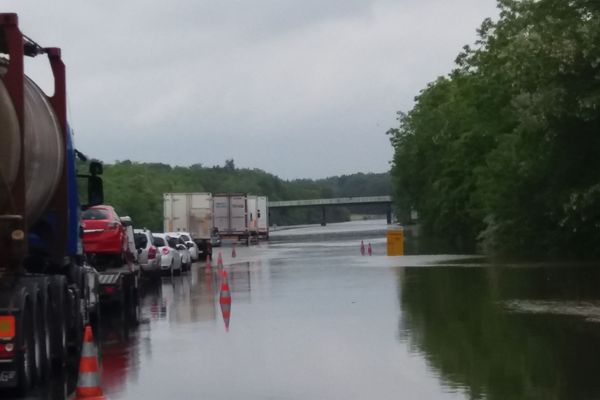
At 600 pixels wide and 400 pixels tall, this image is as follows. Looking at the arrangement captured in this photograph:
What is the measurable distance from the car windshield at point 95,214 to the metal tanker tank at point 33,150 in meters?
10.3

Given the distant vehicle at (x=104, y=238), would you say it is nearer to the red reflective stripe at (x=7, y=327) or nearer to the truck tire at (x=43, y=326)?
the truck tire at (x=43, y=326)

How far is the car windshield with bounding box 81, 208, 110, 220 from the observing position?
27.7 metres

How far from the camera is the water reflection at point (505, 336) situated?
14.5 m

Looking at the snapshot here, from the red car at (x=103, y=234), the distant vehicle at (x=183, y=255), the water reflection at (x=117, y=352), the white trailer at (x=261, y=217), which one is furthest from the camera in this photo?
the white trailer at (x=261, y=217)

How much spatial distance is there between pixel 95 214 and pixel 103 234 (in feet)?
3.38

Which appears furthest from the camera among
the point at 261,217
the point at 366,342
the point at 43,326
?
the point at 261,217

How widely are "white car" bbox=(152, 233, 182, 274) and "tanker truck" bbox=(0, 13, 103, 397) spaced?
22745mm

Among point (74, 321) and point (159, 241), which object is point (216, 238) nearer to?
point (159, 241)

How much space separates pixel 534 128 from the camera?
43156mm

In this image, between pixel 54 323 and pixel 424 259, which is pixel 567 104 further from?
pixel 54 323

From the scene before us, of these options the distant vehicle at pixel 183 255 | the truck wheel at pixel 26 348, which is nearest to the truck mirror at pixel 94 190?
the truck wheel at pixel 26 348

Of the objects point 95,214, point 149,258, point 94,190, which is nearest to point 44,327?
point 94,190

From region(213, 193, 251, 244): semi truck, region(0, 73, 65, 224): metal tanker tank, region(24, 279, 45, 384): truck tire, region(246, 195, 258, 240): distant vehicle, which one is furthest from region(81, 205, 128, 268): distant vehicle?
region(246, 195, 258, 240): distant vehicle

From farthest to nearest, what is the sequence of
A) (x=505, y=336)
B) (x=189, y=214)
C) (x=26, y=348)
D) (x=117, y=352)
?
(x=189, y=214) < (x=505, y=336) < (x=117, y=352) < (x=26, y=348)
